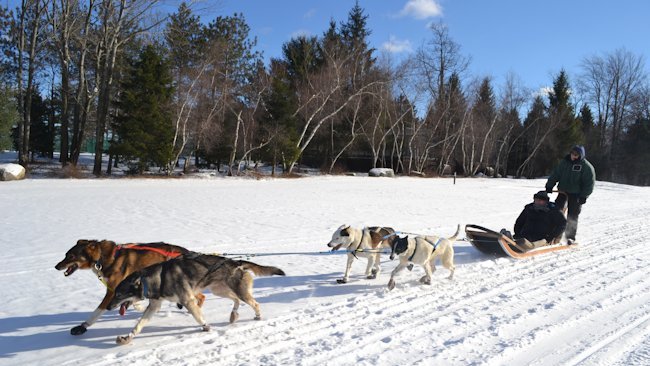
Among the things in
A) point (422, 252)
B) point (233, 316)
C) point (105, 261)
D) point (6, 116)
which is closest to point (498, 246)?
point (422, 252)

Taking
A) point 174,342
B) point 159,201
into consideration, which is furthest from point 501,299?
point 159,201

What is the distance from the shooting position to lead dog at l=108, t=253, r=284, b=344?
12.9 feet

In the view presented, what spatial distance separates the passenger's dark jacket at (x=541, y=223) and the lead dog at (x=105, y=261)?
22.3 ft

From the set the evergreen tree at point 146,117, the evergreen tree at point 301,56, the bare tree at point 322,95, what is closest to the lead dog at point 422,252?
the evergreen tree at point 146,117

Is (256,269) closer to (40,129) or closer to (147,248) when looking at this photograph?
(147,248)

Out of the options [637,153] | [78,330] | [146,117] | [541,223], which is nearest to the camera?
[78,330]

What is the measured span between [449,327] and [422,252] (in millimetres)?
1510

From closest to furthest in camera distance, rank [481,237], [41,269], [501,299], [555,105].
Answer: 1. [501,299]
2. [41,269]
3. [481,237]
4. [555,105]

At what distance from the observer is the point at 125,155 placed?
2431cm

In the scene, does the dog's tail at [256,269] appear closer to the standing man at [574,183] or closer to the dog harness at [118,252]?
the dog harness at [118,252]

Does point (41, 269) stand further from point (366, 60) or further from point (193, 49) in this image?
point (366, 60)

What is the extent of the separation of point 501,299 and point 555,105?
175 ft

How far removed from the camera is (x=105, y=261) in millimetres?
4422

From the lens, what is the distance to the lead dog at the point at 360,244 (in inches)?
237
